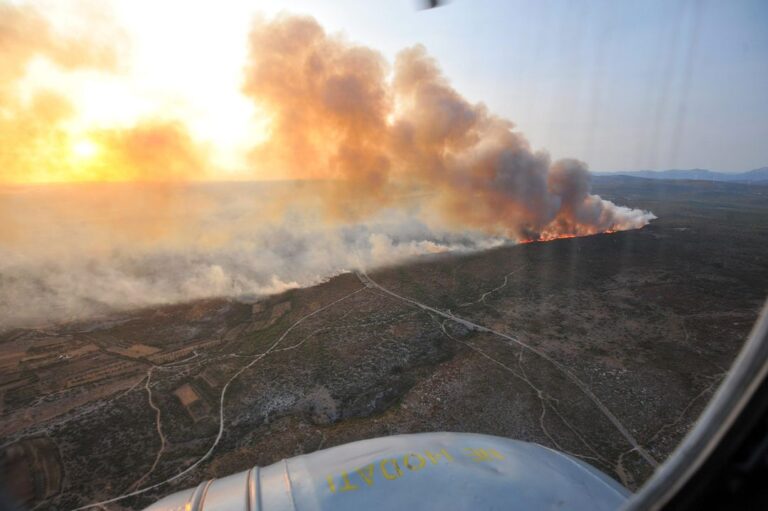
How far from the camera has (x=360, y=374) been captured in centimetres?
1261

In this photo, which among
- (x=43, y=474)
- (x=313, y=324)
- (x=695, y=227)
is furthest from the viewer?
(x=695, y=227)

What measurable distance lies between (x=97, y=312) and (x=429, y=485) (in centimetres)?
2148

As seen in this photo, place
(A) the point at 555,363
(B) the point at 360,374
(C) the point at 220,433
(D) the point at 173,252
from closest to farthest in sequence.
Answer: (C) the point at 220,433 < (B) the point at 360,374 < (A) the point at 555,363 < (D) the point at 173,252

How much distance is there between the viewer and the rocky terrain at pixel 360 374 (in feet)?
31.1

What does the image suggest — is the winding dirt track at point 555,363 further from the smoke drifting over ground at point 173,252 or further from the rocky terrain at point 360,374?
the smoke drifting over ground at point 173,252

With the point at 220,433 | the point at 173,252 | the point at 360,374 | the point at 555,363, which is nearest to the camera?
the point at 220,433

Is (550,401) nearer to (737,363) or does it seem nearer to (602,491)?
(602,491)

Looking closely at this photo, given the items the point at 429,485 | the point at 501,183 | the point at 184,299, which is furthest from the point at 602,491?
the point at 501,183

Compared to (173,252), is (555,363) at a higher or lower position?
lower

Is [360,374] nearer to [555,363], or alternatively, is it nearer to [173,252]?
[555,363]

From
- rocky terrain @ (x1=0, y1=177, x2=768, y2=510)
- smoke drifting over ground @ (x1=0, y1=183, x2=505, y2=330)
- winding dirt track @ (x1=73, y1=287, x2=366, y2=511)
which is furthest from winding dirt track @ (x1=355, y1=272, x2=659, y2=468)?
smoke drifting over ground @ (x1=0, y1=183, x2=505, y2=330)

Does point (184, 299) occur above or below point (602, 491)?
below

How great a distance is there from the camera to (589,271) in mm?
23406

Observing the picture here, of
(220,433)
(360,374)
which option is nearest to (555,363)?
(360,374)
